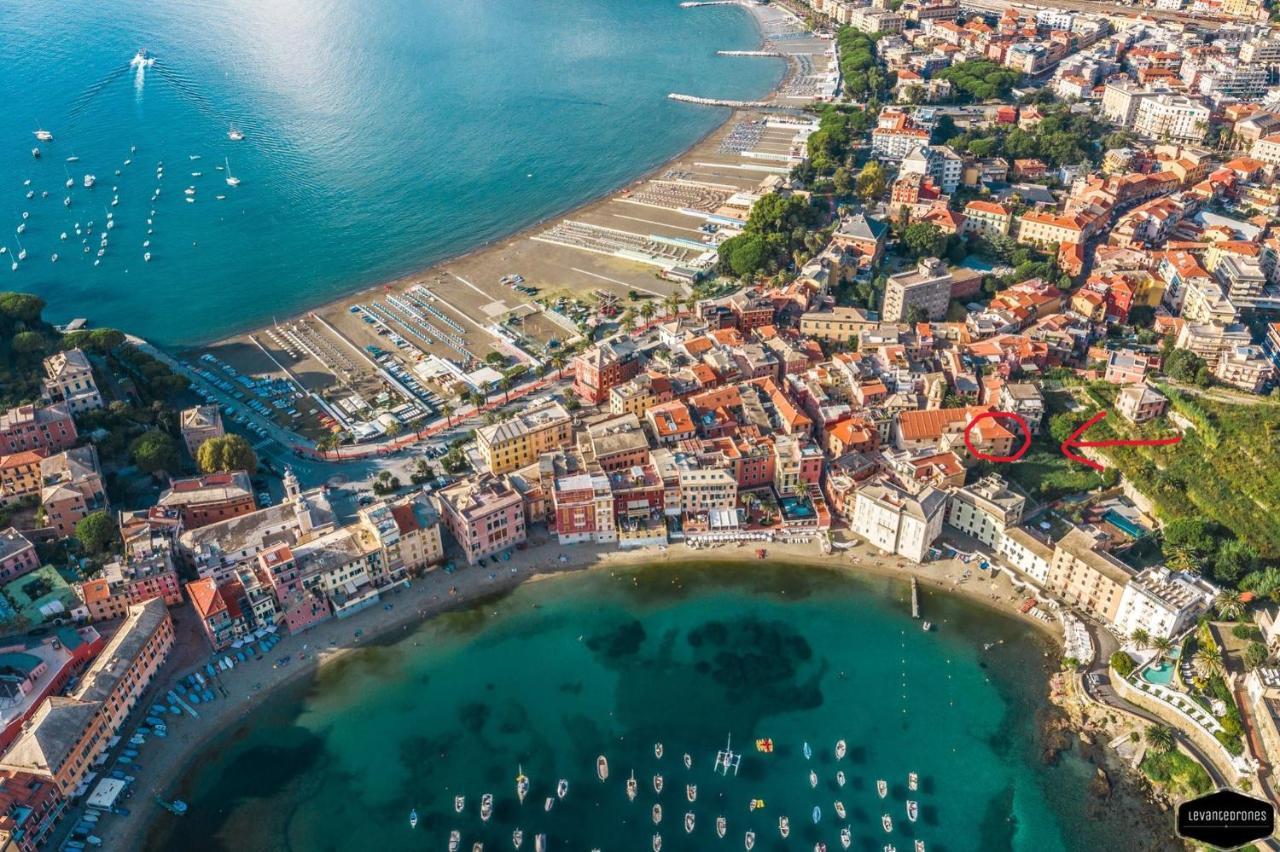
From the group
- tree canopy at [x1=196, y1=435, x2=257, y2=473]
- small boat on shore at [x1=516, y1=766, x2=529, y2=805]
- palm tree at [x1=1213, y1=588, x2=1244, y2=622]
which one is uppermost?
tree canopy at [x1=196, y1=435, x2=257, y2=473]

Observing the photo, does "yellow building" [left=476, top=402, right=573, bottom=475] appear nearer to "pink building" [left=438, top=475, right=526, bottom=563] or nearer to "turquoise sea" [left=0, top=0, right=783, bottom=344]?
"pink building" [left=438, top=475, right=526, bottom=563]

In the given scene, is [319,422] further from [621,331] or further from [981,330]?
[981,330]

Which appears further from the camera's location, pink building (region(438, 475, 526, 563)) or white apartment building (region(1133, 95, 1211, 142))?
white apartment building (region(1133, 95, 1211, 142))

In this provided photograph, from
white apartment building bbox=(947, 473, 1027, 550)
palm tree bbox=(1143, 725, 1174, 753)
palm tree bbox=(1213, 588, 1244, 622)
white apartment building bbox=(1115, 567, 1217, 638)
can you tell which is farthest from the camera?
white apartment building bbox=(947, 473, 1027, 550)

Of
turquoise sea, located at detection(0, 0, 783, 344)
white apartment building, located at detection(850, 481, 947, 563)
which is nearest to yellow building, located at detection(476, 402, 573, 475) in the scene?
white apartment building, located at detection(850, 481, 947, 563)

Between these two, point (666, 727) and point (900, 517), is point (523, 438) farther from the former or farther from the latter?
point (900, 517)

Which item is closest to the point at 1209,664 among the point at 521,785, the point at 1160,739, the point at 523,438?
the point at 1160,739

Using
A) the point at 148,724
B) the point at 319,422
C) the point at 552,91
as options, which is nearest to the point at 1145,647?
the point at 148,724
